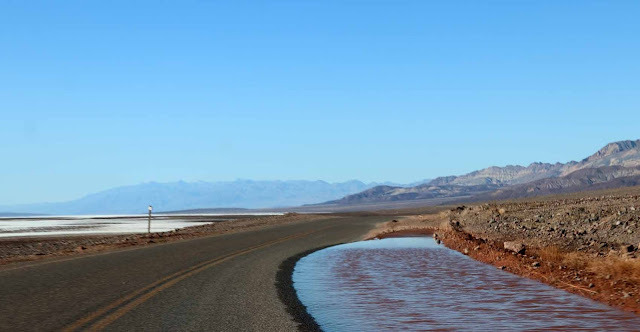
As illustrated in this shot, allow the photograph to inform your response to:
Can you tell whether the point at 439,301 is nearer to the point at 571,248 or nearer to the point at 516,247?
the point at 516,247

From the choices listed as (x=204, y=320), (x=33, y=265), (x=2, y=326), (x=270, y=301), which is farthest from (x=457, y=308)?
(x=33, y=265)

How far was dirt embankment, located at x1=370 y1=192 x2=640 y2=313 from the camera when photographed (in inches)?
634

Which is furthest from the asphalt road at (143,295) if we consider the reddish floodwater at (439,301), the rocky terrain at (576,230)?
the rocky terrain at (576,230)

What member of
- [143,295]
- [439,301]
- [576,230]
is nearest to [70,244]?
[576,230]

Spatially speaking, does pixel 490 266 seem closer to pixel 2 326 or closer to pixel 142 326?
pixel 142 326

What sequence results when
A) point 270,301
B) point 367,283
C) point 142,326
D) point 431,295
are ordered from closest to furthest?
point 142,326 < point 270,301 < point 431,295 < point 367,283

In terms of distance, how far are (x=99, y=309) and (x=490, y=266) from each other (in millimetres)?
12946

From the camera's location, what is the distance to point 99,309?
12758mm

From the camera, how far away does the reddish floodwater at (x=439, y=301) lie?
38.0 feet

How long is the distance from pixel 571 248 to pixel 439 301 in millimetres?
12138

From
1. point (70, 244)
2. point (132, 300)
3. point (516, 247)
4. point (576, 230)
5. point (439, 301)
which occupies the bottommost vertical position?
point (439, 301)

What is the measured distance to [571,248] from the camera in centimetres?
2461

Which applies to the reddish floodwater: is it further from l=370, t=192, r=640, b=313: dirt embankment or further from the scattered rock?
the scattered rock

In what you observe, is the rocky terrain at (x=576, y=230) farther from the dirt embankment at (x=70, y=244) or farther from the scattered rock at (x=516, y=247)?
the dirt embankment at (x=70, y=244)
